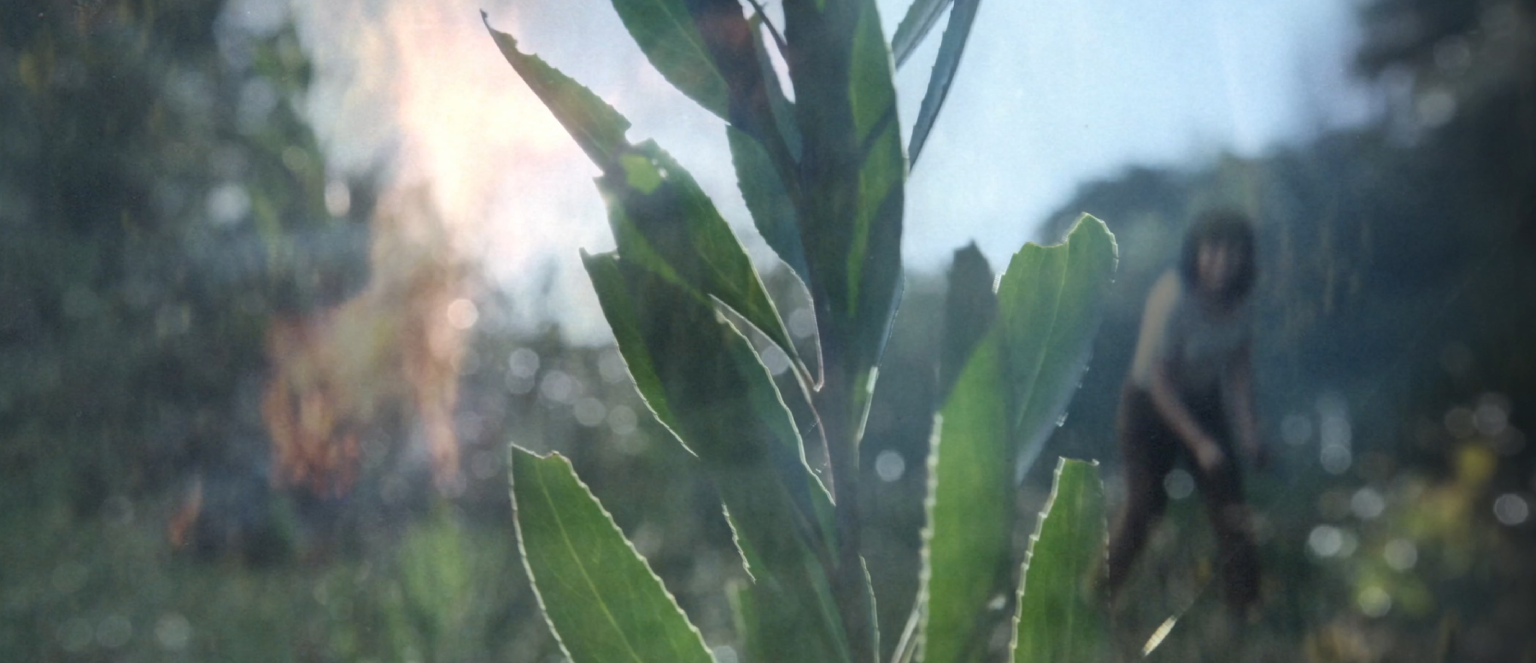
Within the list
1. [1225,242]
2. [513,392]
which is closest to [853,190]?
[1225,242]

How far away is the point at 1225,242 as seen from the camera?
50 centimetres

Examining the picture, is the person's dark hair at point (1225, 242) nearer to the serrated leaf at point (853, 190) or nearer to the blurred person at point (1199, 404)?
the blurred person at point (1199, 404)

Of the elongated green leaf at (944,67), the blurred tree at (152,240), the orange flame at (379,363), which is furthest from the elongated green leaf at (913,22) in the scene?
the blurred tree at (152,240)

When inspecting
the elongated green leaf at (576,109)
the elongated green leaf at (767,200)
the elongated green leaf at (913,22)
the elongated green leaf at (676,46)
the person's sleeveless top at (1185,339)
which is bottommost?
the person's sleeveless top at (1185,339)

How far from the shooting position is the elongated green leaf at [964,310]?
26 centimetres

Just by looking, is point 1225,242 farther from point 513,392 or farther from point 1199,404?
point 513,392

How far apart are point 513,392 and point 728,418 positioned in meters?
0.85

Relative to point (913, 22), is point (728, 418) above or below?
below

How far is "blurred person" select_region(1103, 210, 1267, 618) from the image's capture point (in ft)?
1.31

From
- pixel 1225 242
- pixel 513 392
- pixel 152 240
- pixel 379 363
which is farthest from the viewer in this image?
pixel 152 240

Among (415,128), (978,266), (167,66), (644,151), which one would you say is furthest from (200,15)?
(978,266)

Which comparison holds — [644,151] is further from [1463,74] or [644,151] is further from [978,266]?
[1463,74]

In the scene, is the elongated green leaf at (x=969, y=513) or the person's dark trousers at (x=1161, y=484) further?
the person's dark trousers at (x=1161, y=484)

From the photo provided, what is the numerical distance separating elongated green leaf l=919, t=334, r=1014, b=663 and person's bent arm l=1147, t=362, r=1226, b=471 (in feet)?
0.57
